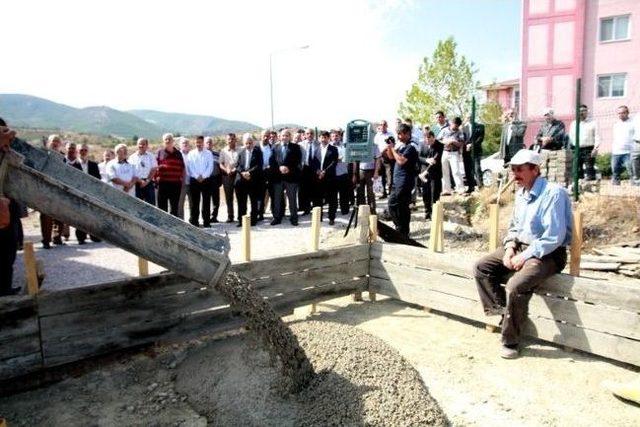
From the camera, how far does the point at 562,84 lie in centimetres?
2955

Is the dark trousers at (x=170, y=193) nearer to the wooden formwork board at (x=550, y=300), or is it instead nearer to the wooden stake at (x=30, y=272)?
the wooden formwork board at (x=550, y=300)

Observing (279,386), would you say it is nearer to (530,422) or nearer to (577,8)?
(530,422)

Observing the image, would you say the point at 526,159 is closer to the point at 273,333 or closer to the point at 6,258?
the point at 273,333

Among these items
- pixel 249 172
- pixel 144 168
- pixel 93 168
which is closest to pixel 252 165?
pixel 249 172

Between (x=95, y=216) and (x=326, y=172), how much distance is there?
7.74m

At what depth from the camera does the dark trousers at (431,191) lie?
33.2 feet

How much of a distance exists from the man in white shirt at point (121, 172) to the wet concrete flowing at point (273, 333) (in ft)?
20.0

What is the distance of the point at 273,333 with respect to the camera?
4074mm

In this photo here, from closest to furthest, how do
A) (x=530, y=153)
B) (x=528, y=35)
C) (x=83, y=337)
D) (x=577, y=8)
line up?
(x=83, y=337) < (x=530, y=153) < (x=577, y=8) < (x=528, y=35)

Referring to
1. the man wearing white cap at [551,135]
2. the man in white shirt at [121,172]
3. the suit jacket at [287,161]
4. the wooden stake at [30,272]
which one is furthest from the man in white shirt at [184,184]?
the man wearing white cap at [551,135]

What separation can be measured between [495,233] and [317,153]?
6376 mm

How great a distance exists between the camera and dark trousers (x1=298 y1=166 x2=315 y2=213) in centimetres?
1121

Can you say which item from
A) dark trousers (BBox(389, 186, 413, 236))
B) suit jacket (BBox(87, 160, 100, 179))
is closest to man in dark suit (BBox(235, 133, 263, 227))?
suit jacket (BBox(87, 160, 100, 179))

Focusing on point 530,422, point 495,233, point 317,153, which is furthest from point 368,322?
point 317,153
